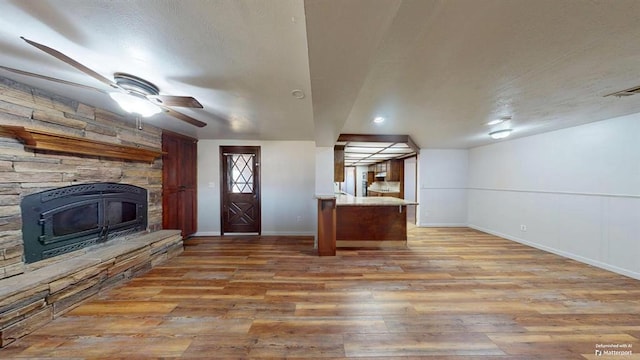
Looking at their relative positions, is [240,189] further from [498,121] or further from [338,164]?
[498,121]

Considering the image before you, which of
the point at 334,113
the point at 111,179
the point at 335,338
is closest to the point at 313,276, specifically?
the point at 335,338

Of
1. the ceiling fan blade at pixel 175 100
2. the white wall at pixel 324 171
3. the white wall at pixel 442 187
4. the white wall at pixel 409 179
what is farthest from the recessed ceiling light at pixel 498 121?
the white wall at pixel 409 179

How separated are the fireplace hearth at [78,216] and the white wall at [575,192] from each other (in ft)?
22.8

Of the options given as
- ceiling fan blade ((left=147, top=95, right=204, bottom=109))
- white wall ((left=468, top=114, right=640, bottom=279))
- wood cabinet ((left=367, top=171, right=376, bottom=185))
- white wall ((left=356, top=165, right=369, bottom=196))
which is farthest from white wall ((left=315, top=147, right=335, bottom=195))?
white wall ((left=356, top=165, right=369, bottom=196))

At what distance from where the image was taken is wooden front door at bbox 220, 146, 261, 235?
5113 mm

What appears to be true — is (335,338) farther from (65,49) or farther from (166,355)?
(65,49)

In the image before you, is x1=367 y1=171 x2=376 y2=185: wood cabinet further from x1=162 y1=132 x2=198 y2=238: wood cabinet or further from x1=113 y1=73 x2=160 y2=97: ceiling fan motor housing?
x1=113 y1=73 x2=160 y2=97: ceiling fan motor housing

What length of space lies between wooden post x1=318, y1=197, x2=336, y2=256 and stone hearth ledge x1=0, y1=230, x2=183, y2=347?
2479 millimetres

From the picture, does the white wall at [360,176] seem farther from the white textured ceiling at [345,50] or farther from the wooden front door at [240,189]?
the white textured ceiling at [345,50]

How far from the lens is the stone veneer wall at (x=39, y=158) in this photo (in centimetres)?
202

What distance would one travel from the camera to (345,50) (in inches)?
45.6

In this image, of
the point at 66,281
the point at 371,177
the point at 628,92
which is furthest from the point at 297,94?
the point at 371,177

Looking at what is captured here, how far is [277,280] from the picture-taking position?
284 cm

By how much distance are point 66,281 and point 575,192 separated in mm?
6755
